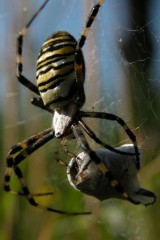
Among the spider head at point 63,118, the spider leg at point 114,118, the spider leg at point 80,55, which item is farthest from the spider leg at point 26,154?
the spider leg at point 80,55

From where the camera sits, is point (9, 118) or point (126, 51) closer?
point (126, 51)

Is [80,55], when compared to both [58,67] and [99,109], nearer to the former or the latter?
[58,67]

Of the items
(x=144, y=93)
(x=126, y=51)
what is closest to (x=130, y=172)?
(x=144, y=93)

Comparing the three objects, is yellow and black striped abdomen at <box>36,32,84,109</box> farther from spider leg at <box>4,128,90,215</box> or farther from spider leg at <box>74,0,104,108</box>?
spider leg at <box>4,128,90,215</box>

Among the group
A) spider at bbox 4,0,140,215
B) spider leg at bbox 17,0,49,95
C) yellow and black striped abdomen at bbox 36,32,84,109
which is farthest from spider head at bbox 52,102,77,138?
spider leg at bbox 17,0,49,95

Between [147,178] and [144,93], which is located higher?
[144,93]

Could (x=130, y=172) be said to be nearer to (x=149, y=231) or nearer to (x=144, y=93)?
(x=144, y=93)
